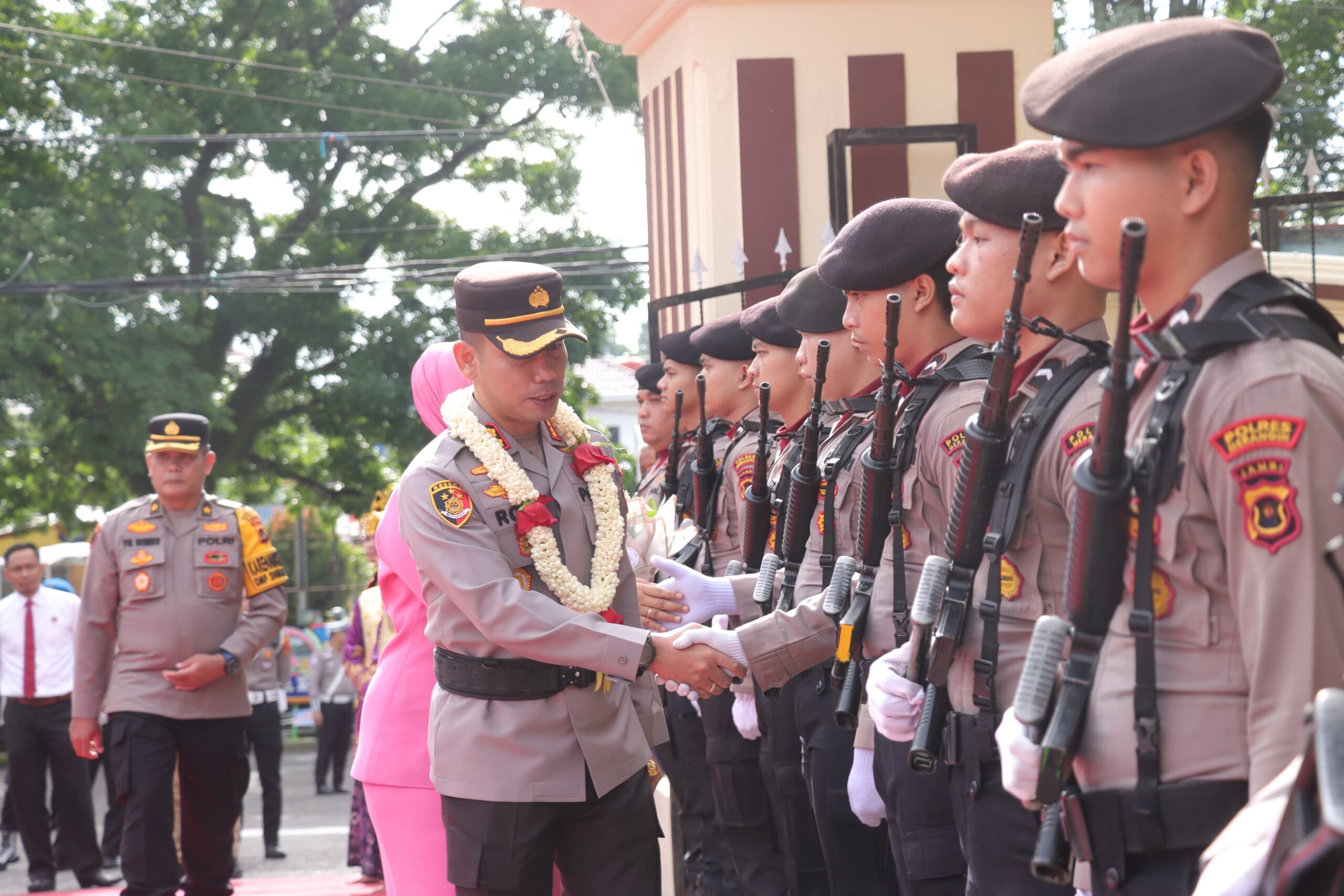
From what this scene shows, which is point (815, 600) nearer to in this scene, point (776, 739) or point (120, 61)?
point (776, 739)

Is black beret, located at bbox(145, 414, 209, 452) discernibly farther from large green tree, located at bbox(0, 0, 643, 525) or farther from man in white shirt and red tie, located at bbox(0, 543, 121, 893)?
large green tree, located at bbox(0, 0, 643, 525)

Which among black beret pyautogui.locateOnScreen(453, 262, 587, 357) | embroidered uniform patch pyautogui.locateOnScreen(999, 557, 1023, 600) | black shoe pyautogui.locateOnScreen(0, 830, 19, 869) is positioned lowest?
black shoe pyautogui.locateOnScreen(0, 830, 19, 869)

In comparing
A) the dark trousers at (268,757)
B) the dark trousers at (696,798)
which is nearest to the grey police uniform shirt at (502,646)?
the dark trousers at (696,798)

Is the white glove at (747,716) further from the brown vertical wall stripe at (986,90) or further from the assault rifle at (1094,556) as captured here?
the brown vertical wall stripe at (986,90)

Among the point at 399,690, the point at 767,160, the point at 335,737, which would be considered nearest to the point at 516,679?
the point at 399,690

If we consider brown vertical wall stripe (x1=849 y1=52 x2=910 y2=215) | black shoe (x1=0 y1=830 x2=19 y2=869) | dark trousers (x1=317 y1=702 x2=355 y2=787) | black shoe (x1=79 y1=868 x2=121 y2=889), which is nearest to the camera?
brown vertical wall stripe (x1=849 y1=52 x2=910 y2=215)

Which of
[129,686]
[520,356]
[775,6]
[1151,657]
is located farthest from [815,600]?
[775,6]

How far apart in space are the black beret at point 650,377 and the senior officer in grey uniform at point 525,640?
4.16 meters

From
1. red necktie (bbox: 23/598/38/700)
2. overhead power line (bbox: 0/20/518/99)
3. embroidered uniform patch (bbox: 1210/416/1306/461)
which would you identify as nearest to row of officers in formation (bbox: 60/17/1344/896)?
embroidered uniform patch (bbox: 1210/416/1306/461)

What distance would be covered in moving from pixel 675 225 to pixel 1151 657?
22.2ft

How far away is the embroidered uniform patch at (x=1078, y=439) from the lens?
99.3 inches

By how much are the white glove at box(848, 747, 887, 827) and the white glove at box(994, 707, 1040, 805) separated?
1.40 m

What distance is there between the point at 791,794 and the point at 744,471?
4.81 feet

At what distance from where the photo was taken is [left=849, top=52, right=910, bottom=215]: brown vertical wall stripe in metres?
7.58
